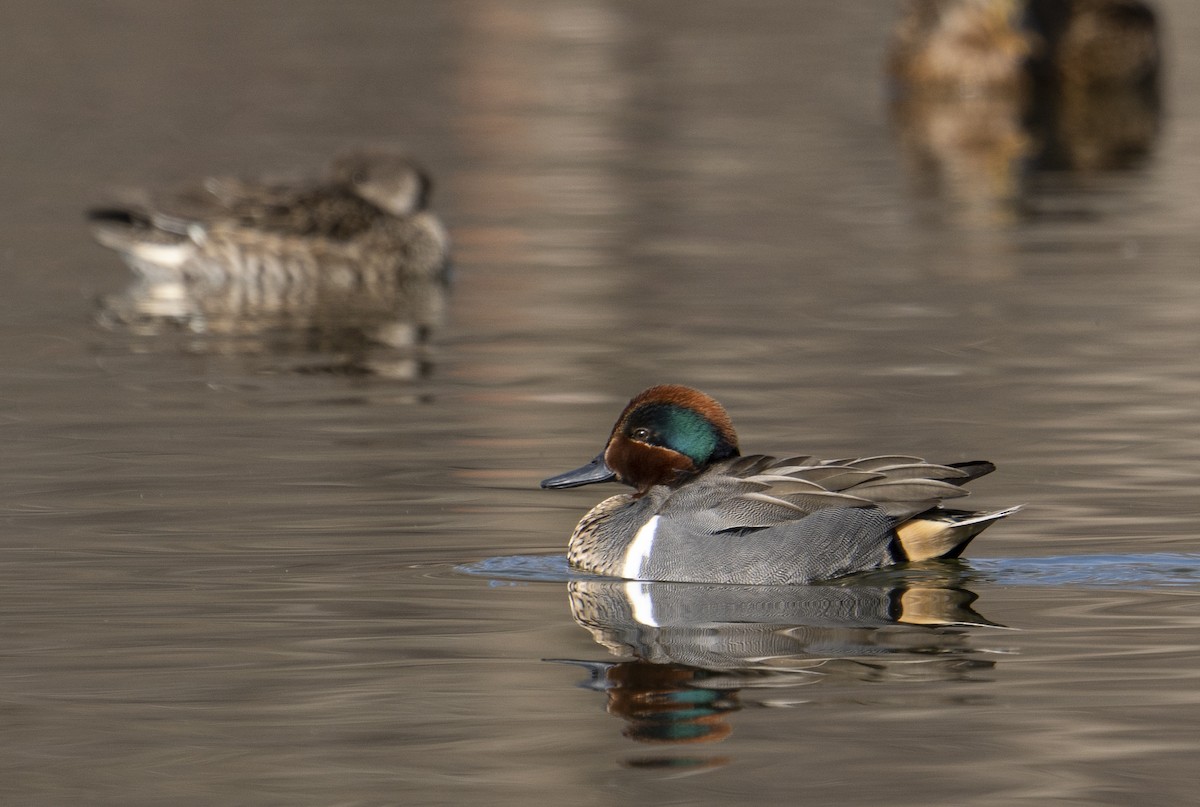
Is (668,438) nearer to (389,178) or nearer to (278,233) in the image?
(278,233)

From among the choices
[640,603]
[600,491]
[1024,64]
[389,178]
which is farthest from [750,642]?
[1024,64]

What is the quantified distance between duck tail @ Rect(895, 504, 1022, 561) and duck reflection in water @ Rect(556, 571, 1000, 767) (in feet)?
0.27

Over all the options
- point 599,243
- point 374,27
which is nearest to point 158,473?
point 599,243

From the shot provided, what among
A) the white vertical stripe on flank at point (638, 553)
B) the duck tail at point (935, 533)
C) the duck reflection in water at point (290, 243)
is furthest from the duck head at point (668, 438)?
the duck reflection in water at point (290, 243)

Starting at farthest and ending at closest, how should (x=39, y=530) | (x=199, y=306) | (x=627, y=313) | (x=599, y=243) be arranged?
1. (x=599, y=243)
2. (x=199, y=306)
3. (x=627, y=313)
4. (x=39, y=530)

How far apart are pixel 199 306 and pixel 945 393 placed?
5.67 m

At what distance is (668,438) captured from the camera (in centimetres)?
838

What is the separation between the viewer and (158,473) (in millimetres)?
9914

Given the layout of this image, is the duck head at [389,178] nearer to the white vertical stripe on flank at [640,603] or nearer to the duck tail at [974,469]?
the white vertical stripe on flank at [640,603]

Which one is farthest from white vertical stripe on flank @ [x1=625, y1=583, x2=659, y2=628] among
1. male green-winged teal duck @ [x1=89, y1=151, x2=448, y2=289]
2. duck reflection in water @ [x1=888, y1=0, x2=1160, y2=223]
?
duck reflection in water @ [x1=888, y1=0, x2=1160, y2=223]

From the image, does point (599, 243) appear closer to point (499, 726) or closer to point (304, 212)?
point (304, 212)

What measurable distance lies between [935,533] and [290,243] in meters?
8.52

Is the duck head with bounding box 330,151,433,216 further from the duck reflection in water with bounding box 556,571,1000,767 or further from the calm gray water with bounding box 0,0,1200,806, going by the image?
the duck reflection in water with bounding box 556,571,1000,767

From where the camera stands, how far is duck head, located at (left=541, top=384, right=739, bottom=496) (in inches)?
329
